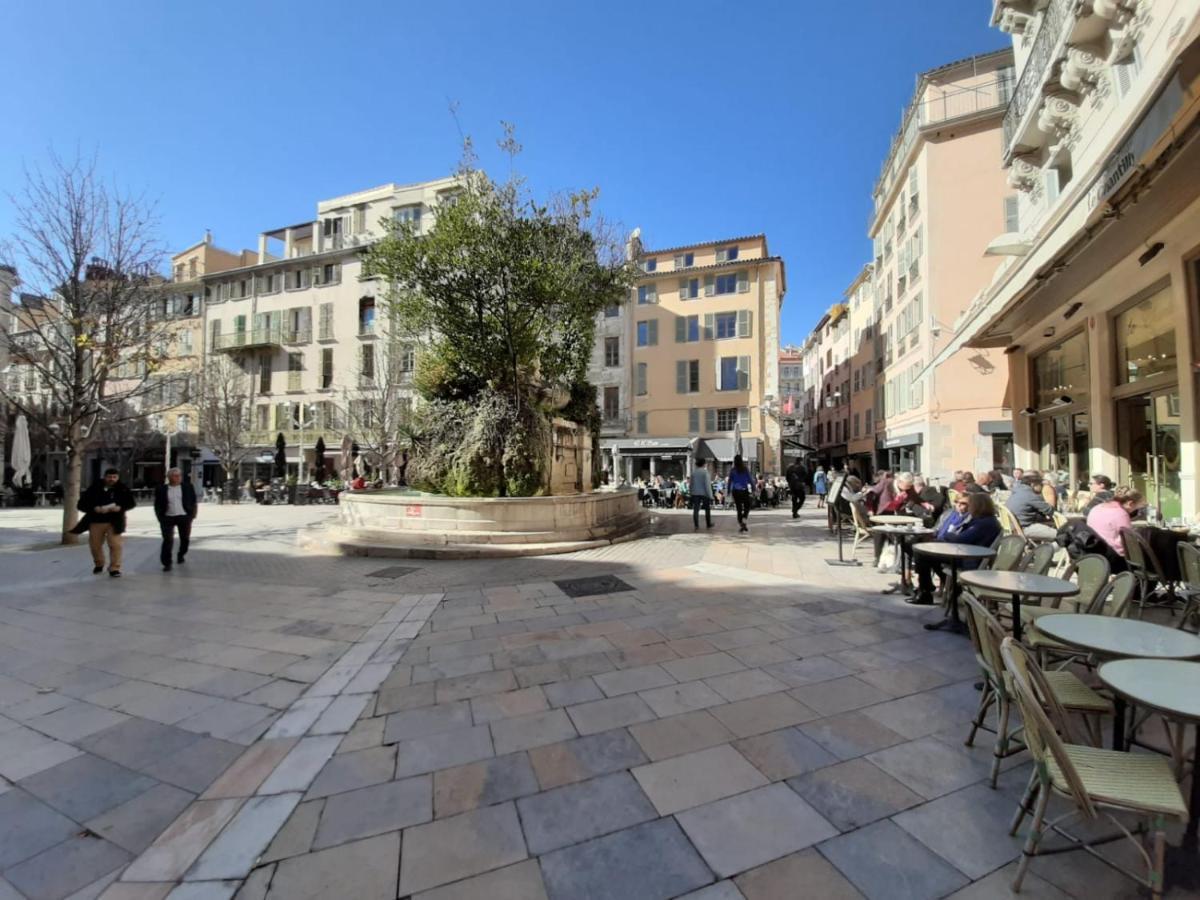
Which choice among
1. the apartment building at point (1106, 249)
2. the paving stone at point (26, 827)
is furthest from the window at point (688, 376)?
the paving stone at point (26, 827)

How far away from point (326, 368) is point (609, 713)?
115ft

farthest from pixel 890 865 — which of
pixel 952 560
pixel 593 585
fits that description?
pixel 593 585

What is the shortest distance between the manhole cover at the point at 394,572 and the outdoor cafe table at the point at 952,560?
20.6 feet

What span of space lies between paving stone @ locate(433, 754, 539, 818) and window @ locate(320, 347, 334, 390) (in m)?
34.8

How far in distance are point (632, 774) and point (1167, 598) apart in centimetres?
630

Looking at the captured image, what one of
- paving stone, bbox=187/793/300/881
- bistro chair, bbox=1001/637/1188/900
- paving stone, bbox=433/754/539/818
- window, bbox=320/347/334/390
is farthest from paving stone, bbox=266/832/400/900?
window, bbox=320/347/334/390

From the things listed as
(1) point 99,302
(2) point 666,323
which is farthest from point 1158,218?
(2) point 666,323

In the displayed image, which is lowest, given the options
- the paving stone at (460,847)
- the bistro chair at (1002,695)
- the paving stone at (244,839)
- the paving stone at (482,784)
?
the paving stone at (244,839)

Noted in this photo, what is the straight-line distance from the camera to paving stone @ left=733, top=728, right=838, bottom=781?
2588 millimetres

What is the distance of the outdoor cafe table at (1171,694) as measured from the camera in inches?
72.9

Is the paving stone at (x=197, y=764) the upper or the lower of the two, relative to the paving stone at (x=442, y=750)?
lower

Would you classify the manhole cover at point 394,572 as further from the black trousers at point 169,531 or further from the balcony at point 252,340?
the balcony at point 252,340

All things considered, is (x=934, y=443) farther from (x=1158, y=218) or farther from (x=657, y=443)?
(x=1158, y=218)

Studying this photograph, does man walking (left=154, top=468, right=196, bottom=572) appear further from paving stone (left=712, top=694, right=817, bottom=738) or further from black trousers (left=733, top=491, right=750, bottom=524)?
black trousers (left=733, top=491, right=750, bottom=524)
